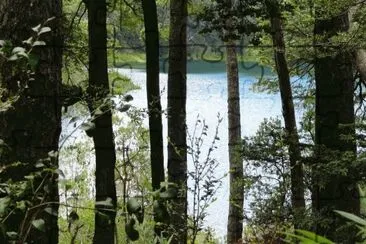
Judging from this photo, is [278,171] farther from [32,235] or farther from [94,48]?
[32,235]

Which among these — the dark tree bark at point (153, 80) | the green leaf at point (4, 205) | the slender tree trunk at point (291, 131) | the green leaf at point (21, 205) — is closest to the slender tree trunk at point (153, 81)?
the dark tree bark at point (153, 80)

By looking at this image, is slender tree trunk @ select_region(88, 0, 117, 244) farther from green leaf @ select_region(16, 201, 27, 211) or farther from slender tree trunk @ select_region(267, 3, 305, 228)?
green leaf @ select_region(16, 201, 27, 211)

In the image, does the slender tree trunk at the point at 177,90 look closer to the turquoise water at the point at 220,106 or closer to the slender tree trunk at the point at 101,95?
the slender tree trunk at the point at 101,95

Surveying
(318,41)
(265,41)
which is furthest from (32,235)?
(265,41)

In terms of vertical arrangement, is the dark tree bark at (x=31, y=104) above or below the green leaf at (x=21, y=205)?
above

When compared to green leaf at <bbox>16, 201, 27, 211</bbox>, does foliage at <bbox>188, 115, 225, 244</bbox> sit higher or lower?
lower

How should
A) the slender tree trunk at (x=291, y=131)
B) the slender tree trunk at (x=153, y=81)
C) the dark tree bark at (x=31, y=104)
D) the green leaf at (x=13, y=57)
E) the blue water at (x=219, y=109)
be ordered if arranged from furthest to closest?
1. the blue water at (x=219, y=109)
2. the slender tree trunk at (x=153, y=81)
3. the slender tree trunk at (x=291, y=131)
4. the dark tree bark at (x=31, y=104)
5. the green leaf at (x=13, y=57)

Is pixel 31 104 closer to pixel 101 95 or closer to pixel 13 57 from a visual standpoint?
pixel 101 95

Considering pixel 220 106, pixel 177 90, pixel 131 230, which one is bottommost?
pixel 131 230

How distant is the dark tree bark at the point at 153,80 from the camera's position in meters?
4.89

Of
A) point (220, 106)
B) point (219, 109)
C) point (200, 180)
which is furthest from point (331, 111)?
point (220, 106)

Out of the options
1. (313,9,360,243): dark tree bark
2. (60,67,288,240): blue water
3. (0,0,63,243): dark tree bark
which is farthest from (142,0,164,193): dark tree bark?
(60,67,288,240): blue water

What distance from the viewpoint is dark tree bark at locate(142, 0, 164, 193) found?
489cm

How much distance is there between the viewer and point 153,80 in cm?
527
